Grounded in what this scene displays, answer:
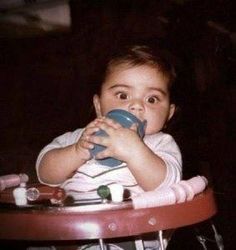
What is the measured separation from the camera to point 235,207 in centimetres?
124

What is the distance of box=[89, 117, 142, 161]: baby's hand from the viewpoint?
57cm

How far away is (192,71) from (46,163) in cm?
64

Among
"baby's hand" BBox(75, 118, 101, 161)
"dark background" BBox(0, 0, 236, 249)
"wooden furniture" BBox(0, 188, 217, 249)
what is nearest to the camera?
"wooden furniture" BBox(0, 188, 217, 249)

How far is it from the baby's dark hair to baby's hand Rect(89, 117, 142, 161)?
178mm

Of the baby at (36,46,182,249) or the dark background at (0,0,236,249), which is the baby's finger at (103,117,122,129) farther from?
the dark background at (0,0,236,249)

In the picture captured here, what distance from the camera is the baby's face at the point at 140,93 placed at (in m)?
0.70

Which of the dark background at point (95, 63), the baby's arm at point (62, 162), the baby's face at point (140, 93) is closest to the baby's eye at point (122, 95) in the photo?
the baby's face at point (140, 93)

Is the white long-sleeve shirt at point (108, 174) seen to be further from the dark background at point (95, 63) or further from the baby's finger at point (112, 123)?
the dark background at point (95, 63)

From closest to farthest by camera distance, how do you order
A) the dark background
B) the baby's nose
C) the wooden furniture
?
the wooden furniture
the baby's nose
the dark background

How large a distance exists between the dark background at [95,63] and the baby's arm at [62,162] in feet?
1.61

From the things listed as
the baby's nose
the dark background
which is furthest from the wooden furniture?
the dark background

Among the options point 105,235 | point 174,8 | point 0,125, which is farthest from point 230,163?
point 105,235

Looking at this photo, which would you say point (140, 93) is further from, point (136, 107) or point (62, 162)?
point (62, 162)

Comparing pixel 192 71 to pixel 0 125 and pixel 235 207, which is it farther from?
pixel 0 125
